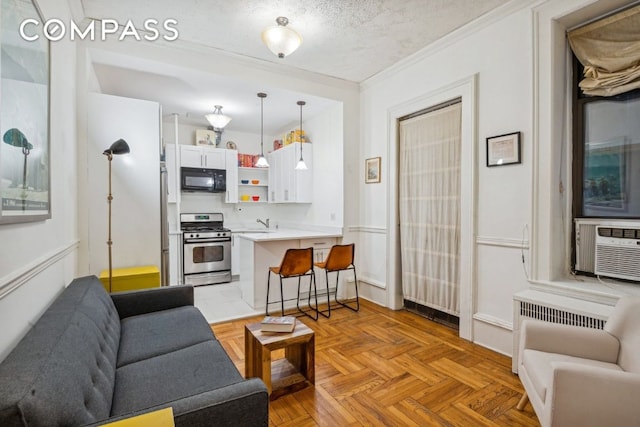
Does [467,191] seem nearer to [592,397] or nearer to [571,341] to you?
[571,341]

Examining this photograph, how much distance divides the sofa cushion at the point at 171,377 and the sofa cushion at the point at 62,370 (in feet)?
0.25

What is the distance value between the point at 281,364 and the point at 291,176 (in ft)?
10.9

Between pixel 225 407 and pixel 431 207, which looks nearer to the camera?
pixel 225 407

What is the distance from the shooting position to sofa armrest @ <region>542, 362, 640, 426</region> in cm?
130

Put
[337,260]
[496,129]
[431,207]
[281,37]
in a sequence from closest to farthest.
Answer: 1. [281,37]
2. [496,129]
3. [431,207]
4. [337,260]

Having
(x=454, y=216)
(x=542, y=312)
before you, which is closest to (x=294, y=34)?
(x=454, y=216)

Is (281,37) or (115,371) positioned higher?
(281,37)

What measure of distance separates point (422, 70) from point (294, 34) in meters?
1.55

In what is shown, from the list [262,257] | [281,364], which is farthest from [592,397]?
[262,257]

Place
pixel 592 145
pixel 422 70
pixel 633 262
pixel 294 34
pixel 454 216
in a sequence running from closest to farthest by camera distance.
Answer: pixel 633 262 → pixel 592 145 → pixel 294 34 → pixel 454 216 → pixel 422 70

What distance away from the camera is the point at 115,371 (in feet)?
5.12

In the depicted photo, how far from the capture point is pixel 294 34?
261cm

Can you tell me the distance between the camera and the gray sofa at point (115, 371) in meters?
0.89

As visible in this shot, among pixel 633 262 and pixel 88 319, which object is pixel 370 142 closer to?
pixel 633 262
